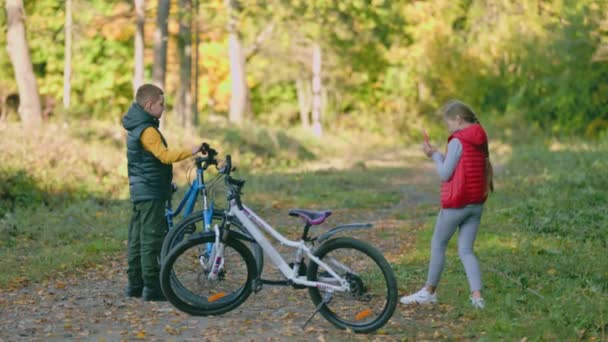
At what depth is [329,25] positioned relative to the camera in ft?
115

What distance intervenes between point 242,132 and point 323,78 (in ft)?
79.1

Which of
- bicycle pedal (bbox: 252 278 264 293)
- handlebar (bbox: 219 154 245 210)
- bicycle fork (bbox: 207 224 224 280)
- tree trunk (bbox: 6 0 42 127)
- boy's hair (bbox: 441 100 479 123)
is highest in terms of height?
tree trunk (bbox: 6 0 42 127)

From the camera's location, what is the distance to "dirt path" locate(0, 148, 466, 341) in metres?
Result: 7.45

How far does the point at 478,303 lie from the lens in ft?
26.4

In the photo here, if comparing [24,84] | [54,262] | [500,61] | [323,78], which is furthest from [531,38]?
[54,262]

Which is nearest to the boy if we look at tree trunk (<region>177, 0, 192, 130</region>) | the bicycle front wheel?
the bicycle front wheel

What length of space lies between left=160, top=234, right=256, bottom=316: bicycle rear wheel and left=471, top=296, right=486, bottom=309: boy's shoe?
70.6 inches

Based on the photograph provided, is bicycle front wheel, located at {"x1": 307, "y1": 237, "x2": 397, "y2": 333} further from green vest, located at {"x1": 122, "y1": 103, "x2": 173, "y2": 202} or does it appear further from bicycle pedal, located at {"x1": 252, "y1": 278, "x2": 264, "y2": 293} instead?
green vest, located at {"x1": 122, "y1": 103, "x2": 173, "y2": 202}

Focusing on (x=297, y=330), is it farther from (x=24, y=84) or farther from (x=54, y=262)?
(x=24, y=84)

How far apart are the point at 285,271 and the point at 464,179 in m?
1.61

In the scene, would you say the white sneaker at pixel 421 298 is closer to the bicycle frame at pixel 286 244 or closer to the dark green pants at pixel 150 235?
the bicycle frame at pixel 286 244

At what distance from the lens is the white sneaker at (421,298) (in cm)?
841

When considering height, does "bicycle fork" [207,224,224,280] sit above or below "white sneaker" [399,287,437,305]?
above

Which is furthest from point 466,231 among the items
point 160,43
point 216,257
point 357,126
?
point 357,126
